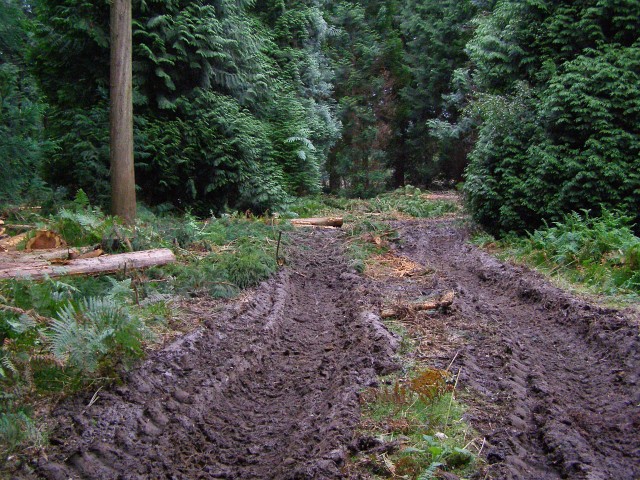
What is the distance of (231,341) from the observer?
5.91 m

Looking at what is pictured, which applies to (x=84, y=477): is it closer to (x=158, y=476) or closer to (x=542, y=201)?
(x=158, y=476)

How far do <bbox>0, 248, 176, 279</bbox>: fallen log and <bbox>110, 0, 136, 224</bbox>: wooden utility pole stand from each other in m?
3.48

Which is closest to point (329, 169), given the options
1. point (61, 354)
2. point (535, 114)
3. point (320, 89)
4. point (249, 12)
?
point (320, 89)

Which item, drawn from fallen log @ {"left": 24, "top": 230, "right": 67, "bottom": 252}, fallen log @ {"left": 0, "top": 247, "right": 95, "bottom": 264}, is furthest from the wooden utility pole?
fallen log @ {"left": 0, "top": 247, "right": 95, "bottom": 264}

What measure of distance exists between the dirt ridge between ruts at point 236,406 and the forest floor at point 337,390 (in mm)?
14

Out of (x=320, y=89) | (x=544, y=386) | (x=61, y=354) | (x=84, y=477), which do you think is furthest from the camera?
(x=320, y=89)

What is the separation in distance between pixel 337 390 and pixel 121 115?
7.89 m

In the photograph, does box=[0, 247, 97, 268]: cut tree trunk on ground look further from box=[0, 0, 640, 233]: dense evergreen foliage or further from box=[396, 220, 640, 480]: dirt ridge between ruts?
box=[396, 220, 640, 480]: dirt ridge between ruts

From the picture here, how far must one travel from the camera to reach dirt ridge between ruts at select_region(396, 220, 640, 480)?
354 centimetres

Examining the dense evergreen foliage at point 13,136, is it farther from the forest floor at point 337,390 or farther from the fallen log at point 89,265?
the forest floor at point 337,390

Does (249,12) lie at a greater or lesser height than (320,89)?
greater

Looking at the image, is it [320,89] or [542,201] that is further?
[320,89]

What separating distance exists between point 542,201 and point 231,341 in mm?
7904

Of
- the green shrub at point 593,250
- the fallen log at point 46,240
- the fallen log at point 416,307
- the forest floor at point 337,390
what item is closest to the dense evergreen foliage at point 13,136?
the fallen log at point 46,240
